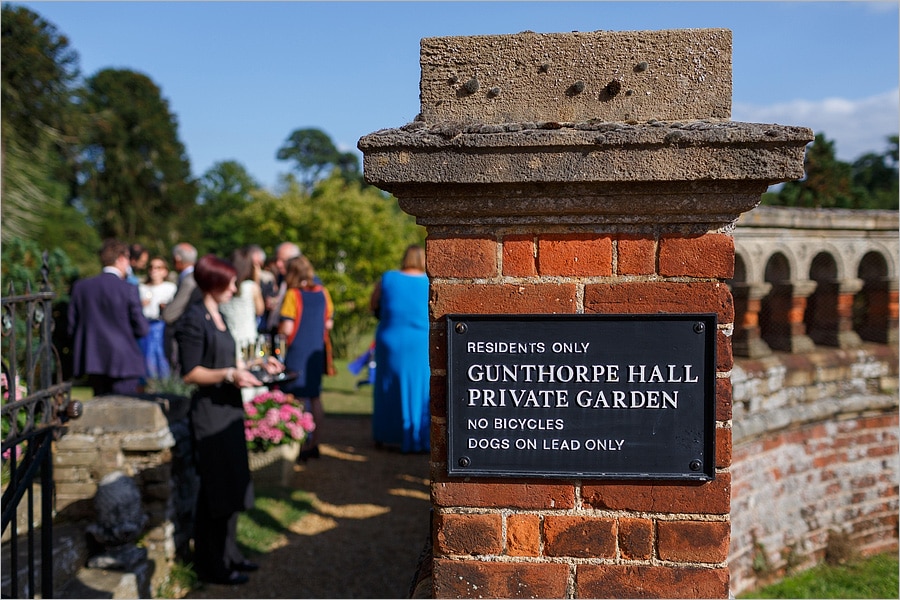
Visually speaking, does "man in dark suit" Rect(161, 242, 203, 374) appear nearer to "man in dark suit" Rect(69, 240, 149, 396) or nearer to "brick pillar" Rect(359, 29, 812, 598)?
"man in dark suit" Rect(69, 240, 149, 396)

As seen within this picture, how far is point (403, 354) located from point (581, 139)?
5.46m

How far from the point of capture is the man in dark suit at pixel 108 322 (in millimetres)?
6504

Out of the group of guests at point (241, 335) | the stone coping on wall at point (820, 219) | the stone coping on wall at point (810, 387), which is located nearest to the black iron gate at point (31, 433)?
the group of guests at point (241, 335)

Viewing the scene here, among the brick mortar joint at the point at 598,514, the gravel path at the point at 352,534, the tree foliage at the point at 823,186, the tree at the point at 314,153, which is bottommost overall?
the gravel path at the point at 352,534

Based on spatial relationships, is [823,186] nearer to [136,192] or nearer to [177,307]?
[177,307]

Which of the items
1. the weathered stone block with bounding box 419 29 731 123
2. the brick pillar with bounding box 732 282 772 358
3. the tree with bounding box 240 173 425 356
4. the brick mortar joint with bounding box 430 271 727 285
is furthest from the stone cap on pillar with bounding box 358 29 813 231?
the tree with bounding box 240 173 425 356

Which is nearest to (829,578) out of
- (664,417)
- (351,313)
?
(664,417)

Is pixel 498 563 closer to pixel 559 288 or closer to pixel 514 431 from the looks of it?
pixel 514 431

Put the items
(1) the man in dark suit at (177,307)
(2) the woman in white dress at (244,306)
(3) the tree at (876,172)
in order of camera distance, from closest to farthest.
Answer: (1) the man in dark suit at (177,307)
(2) the woman in white dress at (244,306)
(3) the tree at (876,172)

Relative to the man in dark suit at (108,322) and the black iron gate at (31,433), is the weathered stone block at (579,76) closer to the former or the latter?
the black iron gate at (31,433)

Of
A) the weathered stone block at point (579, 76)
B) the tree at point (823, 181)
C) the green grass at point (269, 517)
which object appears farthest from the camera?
the tree at point (823, 181)

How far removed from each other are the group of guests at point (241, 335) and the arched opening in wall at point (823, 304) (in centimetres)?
316

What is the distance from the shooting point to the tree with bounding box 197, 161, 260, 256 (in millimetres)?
43438

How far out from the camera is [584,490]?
6.28 ft
